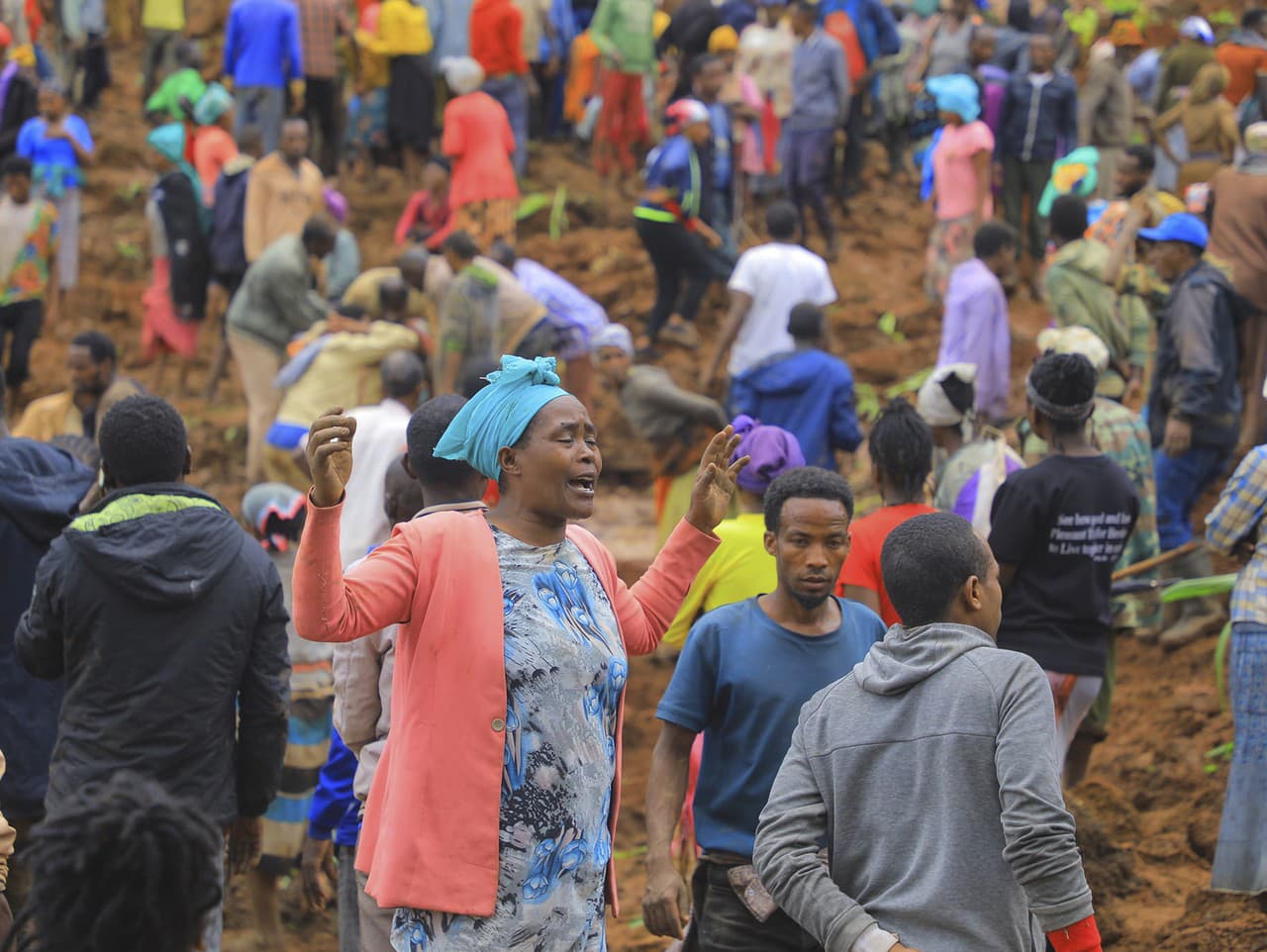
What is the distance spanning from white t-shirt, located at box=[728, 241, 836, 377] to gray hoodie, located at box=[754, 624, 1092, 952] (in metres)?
6.67

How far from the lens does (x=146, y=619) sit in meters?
4.49

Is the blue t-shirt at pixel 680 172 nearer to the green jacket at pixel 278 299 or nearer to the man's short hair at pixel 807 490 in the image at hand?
the green jacket at pixel 278 299

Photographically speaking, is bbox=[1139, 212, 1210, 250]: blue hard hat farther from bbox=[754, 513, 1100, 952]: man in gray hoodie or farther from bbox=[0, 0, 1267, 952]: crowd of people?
bbox=[754, 513, 1100, 952]: man in gray hoodie

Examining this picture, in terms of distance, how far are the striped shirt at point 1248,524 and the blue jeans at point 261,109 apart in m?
10.1

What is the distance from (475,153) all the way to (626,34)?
2243 mm

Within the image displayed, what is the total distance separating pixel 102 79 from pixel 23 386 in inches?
209

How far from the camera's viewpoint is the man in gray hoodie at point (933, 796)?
9.71 ft

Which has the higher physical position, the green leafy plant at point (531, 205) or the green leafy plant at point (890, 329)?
the green leafy plant at point (531, 205)

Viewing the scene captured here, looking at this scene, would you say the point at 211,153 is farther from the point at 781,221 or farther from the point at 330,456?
the point at 330,456

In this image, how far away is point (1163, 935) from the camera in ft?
19.3

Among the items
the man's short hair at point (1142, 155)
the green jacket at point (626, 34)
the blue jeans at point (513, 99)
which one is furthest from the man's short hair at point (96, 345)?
the green jacket at point (626, 34)

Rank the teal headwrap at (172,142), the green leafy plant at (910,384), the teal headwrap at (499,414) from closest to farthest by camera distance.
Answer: the teal headwrap at (499,414) → the green leafy plant at (910,384) → the teal headwrap at (172,142)

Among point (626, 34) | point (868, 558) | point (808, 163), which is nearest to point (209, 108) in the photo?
point (626, 34)

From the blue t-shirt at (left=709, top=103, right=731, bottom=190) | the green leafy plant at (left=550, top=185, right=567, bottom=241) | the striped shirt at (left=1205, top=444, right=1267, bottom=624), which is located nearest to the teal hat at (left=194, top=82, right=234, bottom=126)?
the green leafy plant at (left=550, top=185, right=567, bottom=241)
